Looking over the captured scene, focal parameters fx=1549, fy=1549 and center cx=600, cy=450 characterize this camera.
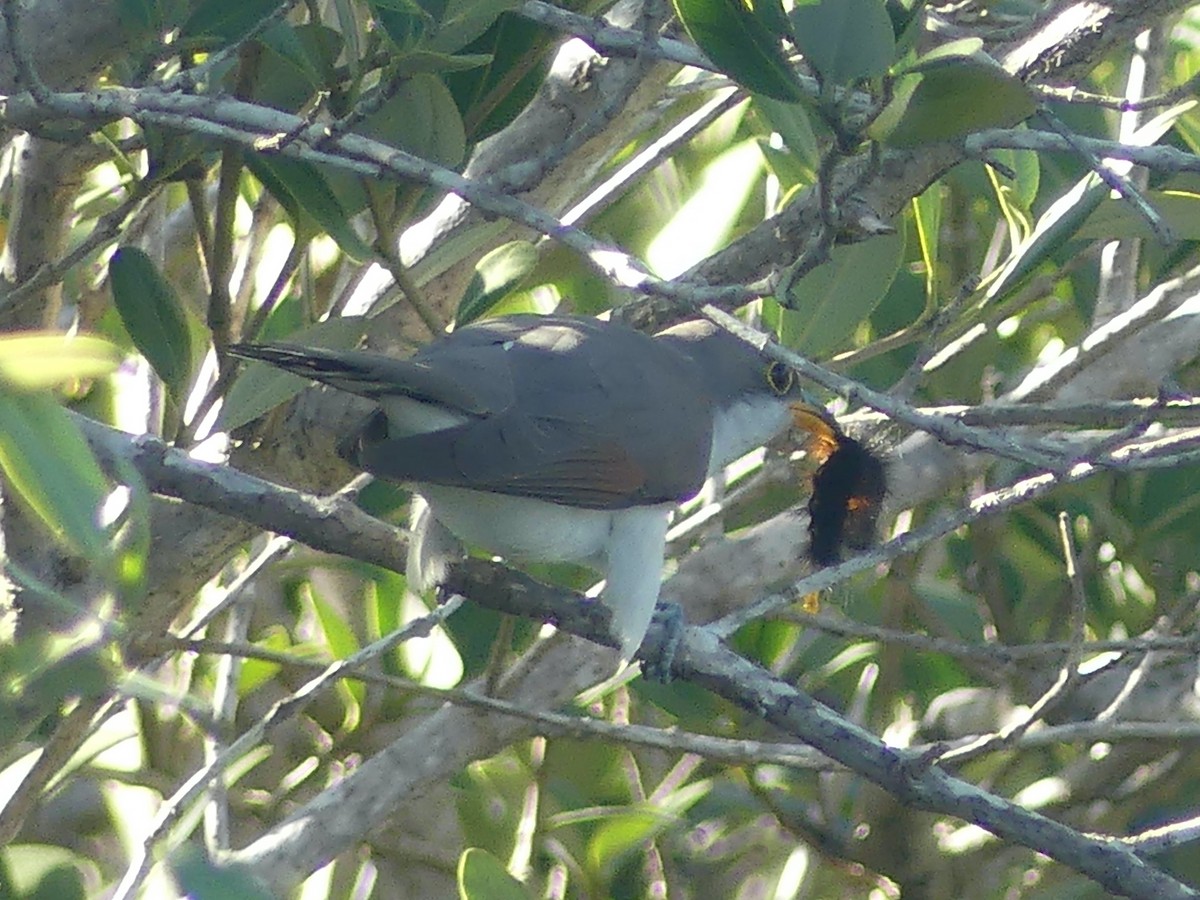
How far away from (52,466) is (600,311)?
8.87 ft

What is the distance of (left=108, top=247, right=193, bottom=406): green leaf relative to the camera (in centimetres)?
239

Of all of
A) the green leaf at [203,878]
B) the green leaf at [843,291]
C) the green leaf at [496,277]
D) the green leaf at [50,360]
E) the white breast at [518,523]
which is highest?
the green leaf at [50,360]

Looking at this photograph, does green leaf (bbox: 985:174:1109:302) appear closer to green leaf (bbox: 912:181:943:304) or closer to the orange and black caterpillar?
green leaf (bbox: 912:181:943:304)

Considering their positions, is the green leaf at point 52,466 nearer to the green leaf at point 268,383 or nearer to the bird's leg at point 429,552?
the green leaf at point 268,383

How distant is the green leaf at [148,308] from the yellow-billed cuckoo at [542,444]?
27cm

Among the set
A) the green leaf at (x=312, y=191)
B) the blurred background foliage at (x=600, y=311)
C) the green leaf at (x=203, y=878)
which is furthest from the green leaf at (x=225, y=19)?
the green leaf at (x=203, y=878)

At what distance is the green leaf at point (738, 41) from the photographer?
1747 millimetres

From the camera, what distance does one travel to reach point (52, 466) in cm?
83

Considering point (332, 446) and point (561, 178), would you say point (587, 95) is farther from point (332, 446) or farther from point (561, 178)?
point (332, 446)

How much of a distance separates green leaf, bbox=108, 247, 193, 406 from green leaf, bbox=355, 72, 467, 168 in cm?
44

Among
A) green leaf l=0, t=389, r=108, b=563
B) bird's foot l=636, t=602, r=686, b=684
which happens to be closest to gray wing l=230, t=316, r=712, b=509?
bird's foot l=636, t=602, r=686, b=684

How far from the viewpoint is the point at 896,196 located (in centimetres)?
254

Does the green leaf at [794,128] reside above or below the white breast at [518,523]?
above

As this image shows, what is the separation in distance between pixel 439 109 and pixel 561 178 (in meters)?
0.67
